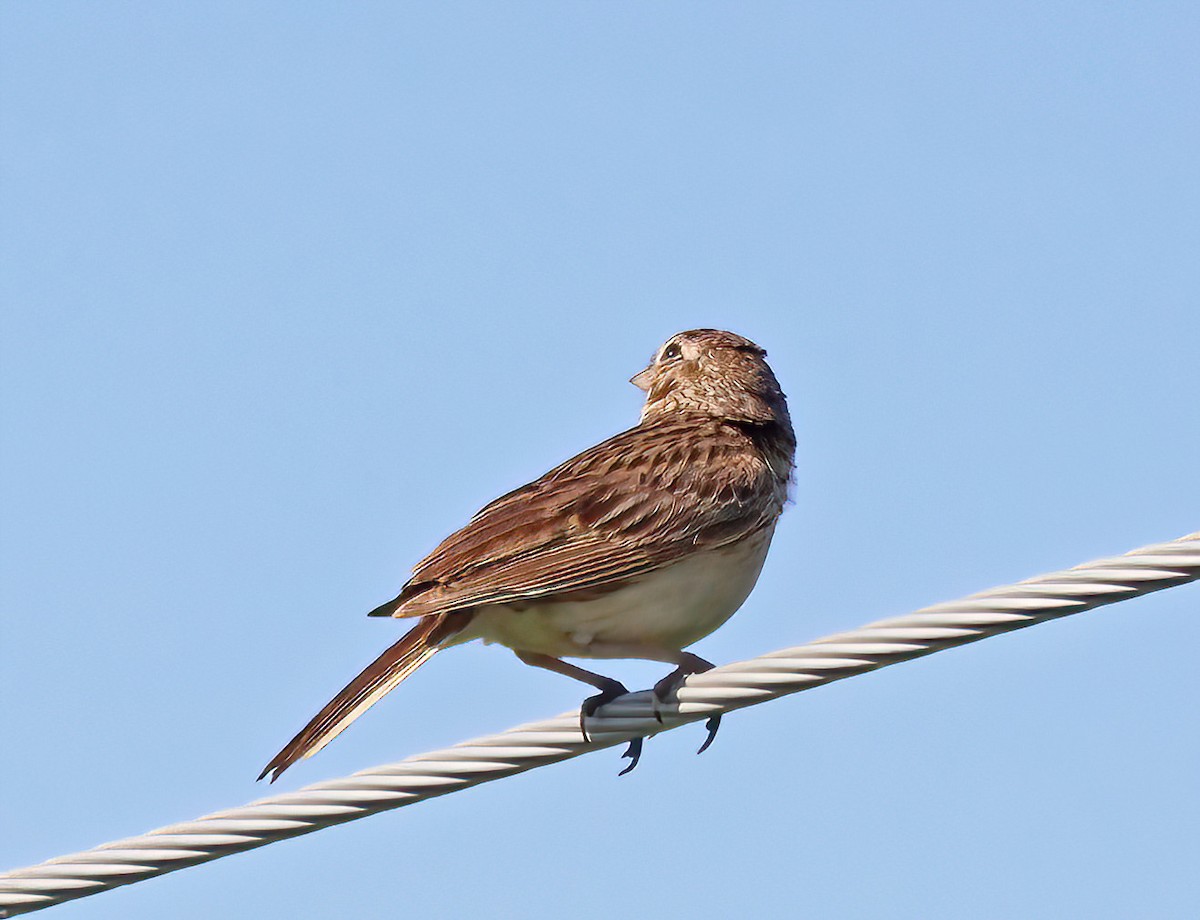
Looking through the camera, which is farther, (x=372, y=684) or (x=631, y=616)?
→ (x=631, y=616)

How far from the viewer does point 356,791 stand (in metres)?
5.34

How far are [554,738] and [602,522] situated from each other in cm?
211

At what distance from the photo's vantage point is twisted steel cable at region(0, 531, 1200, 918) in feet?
16.0

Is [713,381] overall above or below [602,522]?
above

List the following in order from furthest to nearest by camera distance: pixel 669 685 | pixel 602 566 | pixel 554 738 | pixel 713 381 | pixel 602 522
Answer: pixel 713 381
pixel 602 522
pixel 602 566
pixel 669 685
pixel 554 738

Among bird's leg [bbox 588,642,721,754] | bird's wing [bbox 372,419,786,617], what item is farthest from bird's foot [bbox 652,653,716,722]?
bird's wing [bbox 372,419,786,617]

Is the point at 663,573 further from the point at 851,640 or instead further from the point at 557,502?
the point at 851,640

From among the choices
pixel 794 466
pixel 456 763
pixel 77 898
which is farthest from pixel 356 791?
Result: pixel 794 466

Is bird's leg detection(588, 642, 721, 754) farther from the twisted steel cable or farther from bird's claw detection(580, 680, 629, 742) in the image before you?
the twisted steel cable

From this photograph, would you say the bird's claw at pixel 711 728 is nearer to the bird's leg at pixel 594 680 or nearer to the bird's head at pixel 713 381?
the bird's leg at pixel 594 680

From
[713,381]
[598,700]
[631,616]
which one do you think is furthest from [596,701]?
[713,381]

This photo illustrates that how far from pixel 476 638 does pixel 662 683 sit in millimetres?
1208

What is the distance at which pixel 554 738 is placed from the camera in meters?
5.54

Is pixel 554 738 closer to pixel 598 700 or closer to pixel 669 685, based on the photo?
pixel 669 685
